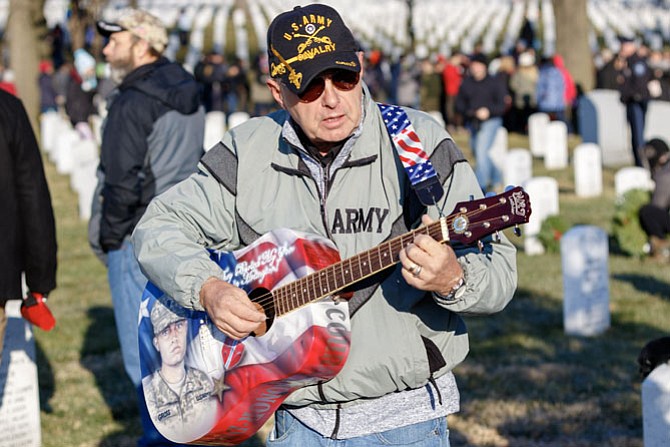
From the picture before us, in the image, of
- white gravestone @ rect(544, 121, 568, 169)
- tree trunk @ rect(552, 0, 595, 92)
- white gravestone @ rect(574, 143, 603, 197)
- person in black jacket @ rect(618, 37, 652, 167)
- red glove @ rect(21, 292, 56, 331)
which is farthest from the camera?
tree trunk @ rect(552, 0, 595, 92)

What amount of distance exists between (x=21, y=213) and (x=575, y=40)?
22361mm

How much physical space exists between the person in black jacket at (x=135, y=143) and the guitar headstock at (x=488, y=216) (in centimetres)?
319

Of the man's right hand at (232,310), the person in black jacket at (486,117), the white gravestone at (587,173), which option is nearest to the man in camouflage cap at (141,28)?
the man's right hand at (232,310)

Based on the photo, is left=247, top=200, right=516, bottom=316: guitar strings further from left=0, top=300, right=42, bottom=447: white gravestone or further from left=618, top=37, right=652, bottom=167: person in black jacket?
left=618, top=37, right=652, bottom=167: person in black jacket

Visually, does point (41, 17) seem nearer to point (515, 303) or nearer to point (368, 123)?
point (515, 303)

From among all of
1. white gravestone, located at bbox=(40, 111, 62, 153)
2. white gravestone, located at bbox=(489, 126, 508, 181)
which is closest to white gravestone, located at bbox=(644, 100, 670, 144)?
white gravestone, located at bbox=(489, 126, 508, 181)

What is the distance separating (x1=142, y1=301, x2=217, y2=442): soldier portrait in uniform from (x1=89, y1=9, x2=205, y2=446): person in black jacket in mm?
2022

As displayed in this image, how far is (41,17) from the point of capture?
2639 cm

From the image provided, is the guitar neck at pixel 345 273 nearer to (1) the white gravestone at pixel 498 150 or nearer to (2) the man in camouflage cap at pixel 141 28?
(2) the man in camouflage cap at pixel 141 28

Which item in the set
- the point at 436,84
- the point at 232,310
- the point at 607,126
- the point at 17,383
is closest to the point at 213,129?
the point at 607,126

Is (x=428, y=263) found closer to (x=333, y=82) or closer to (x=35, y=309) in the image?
(x=333, y=82)

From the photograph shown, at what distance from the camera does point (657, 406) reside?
15.6 feet

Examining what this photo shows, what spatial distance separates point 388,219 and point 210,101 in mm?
27068

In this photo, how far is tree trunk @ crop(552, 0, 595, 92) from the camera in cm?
2638
